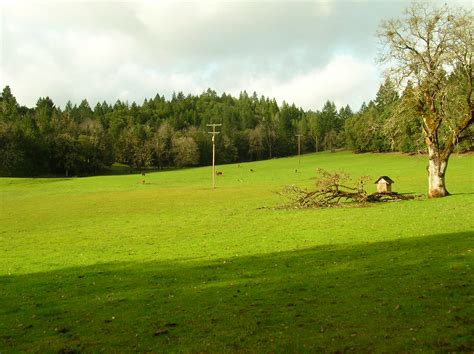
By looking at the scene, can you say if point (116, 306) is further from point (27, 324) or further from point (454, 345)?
point (454, 345)

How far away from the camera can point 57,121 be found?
14638 cm

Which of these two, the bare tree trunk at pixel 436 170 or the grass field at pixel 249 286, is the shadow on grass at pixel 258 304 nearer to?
the grass field at pixel 249 286

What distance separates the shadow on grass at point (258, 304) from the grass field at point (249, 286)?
40 mm

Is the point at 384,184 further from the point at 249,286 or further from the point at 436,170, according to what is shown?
the point at 249,286

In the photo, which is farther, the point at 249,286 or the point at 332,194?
the point at 332,194

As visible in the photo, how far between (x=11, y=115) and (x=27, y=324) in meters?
155

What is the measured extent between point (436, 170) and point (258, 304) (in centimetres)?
2855

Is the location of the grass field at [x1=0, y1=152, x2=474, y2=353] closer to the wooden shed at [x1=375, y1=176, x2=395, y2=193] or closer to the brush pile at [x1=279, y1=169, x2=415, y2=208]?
the brush pile at [x1=279, y1=169, x2=415, y2=208]

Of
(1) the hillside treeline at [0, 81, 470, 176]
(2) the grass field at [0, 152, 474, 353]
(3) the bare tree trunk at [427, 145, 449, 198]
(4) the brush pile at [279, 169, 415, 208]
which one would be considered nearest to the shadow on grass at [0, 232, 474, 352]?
(2) the grass field at [0, 152, 474, 353]

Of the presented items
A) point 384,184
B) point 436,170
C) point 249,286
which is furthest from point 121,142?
point 249,286

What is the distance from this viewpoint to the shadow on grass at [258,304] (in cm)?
868

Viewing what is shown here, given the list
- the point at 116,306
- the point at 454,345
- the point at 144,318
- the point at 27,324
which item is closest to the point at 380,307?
the point at 454,345

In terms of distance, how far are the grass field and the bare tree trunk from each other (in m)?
8.06

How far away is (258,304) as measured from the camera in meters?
11.2
